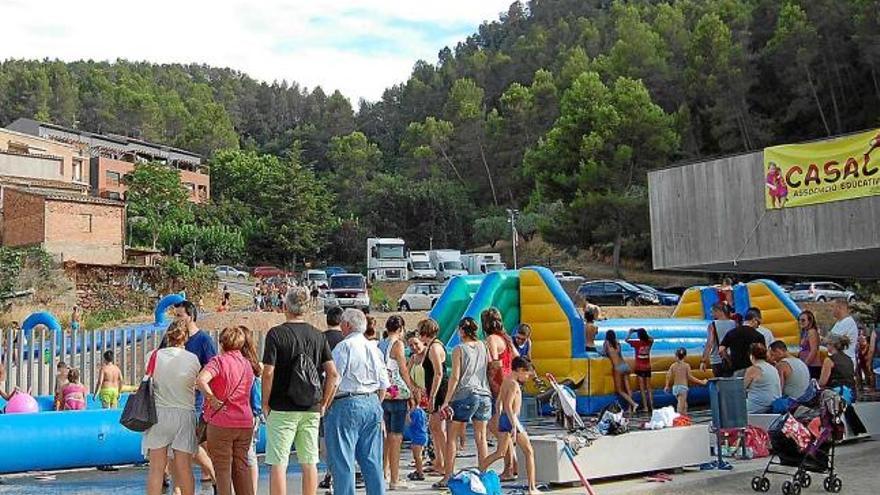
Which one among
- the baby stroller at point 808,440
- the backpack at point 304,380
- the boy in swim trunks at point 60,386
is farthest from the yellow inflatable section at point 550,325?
the backpack at point 304,380

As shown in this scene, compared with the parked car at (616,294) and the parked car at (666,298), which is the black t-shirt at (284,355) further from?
the parked car at (666,298)

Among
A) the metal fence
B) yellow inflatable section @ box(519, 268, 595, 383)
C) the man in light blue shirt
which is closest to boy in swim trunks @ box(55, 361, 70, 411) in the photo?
the metal fence

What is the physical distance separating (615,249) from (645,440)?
42998 millimetres

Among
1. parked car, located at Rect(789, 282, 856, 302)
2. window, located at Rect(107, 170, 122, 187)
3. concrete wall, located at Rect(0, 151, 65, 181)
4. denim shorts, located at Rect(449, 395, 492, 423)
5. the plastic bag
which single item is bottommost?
the plastic bag

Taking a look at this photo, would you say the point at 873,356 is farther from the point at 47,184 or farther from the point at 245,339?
the point at 47,184

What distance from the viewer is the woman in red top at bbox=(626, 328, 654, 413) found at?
14.5 m

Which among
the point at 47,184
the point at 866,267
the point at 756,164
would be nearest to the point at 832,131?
the point at 866,267

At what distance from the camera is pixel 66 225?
4725 centimetres

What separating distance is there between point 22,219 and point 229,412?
46.8 m

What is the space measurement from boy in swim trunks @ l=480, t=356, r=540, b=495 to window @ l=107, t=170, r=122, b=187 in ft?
243

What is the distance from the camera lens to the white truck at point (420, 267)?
164ft

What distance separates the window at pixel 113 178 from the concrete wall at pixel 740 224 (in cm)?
6539

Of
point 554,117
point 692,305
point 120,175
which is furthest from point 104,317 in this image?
point 554,117

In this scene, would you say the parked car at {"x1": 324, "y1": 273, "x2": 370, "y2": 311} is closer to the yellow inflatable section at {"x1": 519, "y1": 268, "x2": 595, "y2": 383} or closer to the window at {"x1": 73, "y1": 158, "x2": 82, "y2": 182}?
the yellow inflatable section at {"x1": 519, "y1": 268, "x2": 595, "y2": 383}
